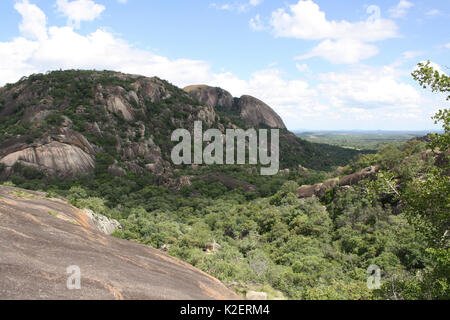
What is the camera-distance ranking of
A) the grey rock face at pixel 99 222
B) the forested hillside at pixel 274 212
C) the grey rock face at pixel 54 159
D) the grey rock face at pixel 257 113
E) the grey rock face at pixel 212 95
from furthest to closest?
1. the grey rock face at pixel 212 95
2. the grey rock face at pixel 257 113
3. the grey rock face at pixel 54 159
4. the grey rock face at pixel 99 222
5. the forested hillside at pixel 274 212

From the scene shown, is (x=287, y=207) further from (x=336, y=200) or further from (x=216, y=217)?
(x=216, y=217)

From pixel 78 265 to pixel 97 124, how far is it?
238ft

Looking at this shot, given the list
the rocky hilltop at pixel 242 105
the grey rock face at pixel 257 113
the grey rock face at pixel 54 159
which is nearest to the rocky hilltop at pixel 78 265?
the grey rock face at pixel 54 159

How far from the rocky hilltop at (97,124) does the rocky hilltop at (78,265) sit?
166 feet

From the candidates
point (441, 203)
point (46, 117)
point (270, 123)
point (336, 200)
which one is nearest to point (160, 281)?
point (441, 203)

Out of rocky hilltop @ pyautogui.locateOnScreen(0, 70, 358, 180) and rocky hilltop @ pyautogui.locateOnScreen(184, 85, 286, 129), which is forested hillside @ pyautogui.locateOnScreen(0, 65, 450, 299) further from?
rocky hilltop @ pyautogui.locateOnScreen(184, 85, 286, 129)

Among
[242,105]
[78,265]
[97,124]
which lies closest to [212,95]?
[242,105]

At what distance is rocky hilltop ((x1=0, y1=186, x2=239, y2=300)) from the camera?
6906 mm

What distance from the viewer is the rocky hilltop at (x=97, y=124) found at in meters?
56.5

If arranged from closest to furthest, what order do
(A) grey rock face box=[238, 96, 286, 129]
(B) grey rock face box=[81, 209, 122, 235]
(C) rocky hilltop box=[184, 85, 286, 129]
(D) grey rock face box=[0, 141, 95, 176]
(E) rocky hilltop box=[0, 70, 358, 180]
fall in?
(B) grey rock face box=[81, 209, 122, 235], (D) grey rock face box=[0, 141, 95, 176], (E) rocky hilltop box=[0, 70, 358, 180], (A) grey rock face box=[238, 96, 286, 129], (C) rocky hilltop box=[184, 85, 286, 129]

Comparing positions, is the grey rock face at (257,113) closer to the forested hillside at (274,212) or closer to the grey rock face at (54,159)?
the forested hillside at (274,212)

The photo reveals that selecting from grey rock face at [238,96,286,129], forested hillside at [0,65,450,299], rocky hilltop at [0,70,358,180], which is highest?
grey rock face at [238,96,286,129]

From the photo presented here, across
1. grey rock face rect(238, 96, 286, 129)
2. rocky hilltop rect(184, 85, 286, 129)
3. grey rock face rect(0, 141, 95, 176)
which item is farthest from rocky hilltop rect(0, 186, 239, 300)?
rocky hilltop rect(184, 85, 286, 129)

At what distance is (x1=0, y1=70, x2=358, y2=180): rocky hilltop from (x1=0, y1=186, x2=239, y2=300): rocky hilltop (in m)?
50.5
